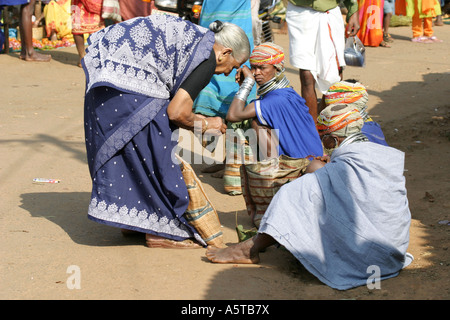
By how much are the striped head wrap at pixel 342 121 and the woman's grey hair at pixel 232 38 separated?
2.40 feet

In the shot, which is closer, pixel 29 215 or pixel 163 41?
pixel 163 41

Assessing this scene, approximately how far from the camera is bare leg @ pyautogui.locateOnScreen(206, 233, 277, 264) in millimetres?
4152

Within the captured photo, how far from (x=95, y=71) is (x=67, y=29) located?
34.6ft

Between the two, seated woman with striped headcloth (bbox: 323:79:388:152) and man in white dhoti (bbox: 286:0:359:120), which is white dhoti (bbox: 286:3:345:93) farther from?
seated woman with striped headcloth (bbox: 323:79:388:152)

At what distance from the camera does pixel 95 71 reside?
4.32 metres

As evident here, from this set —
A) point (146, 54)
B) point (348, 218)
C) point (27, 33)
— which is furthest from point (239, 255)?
point (27, 33)

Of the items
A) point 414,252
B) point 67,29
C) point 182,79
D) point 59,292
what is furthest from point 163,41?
point 67,29

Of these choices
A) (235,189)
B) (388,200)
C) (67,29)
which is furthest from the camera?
(67,29)

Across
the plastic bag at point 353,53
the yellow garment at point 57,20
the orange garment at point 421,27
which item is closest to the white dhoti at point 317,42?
the plastic bag at point 353,53

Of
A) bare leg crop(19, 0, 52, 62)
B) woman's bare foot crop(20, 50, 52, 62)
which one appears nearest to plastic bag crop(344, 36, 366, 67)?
bare leg crop(19, 0, 52, 62)

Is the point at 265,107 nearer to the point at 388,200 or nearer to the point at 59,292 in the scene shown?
the point at 388,200

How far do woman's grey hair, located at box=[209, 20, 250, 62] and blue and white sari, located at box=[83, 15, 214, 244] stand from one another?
13 centimetres

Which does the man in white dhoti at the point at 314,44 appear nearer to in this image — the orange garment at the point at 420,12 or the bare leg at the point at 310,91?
the bare leg at the point at 310,91

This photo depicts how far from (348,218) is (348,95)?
121 centimetres
